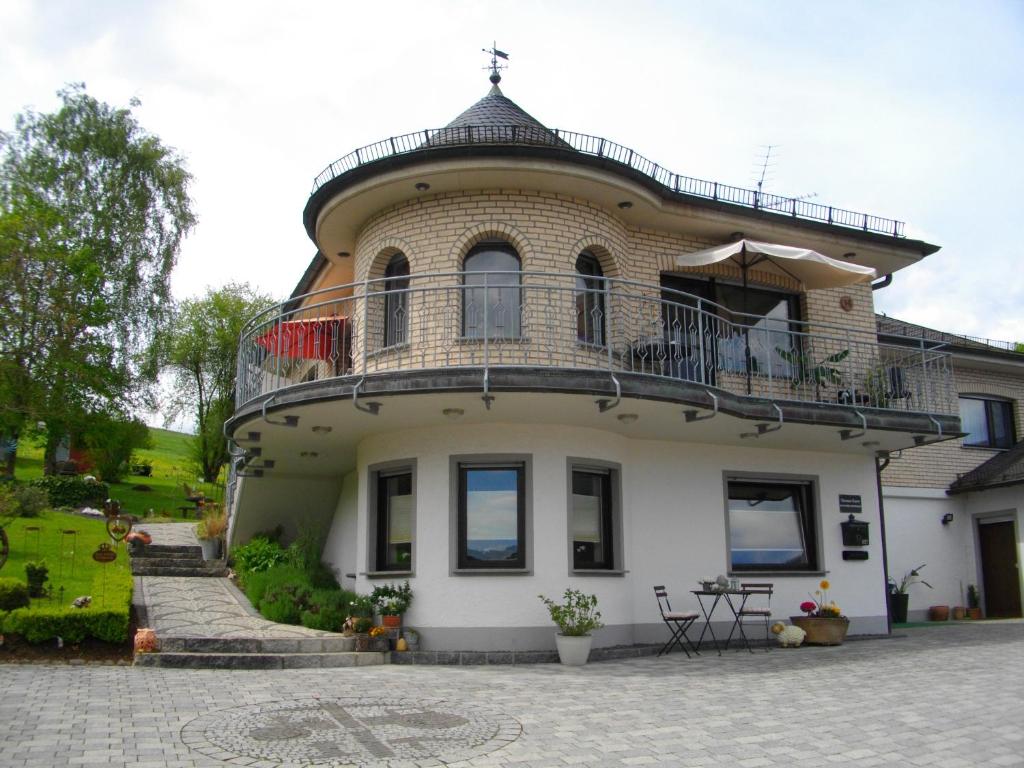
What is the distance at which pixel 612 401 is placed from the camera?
10391 millimetres

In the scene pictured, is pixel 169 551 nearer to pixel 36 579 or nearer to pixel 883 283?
pixel 36 579

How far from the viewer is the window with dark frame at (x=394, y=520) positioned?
12.2 m

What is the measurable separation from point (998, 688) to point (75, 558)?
1451 centimetres

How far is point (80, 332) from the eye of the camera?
26.2 meters

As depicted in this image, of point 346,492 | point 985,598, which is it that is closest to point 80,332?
point 346,492

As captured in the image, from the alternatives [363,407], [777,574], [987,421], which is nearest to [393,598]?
[363,407]

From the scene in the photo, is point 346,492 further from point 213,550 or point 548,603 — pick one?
point 548,603

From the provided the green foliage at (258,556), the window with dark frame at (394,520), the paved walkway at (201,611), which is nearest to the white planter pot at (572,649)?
the window with dark frame at (394,520)

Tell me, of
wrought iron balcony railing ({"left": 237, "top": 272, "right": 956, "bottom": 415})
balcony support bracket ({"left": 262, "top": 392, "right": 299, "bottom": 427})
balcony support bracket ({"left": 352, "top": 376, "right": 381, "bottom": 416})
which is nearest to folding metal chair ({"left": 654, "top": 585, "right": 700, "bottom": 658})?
wrought iron balcony railing ({"left": 237, "top": 272, "right": 956, "bottom": 415})

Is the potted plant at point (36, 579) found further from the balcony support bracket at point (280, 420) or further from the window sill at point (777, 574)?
the window sill at point (777, 574)

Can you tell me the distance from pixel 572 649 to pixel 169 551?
32.4ft

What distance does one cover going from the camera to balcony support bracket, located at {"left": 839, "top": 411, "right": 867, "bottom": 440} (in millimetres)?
12766

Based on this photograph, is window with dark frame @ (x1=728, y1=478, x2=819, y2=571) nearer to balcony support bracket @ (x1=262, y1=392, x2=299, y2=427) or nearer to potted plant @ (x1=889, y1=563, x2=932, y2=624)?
potted plant @ (x1=889, y1=563, x2=932, y2=624)

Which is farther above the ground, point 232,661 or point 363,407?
point 363,407
